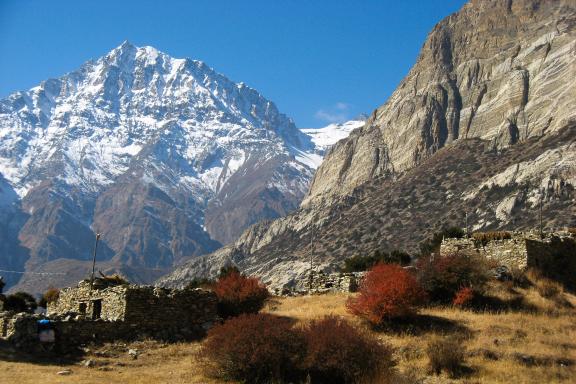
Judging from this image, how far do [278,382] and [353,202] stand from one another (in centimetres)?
12965

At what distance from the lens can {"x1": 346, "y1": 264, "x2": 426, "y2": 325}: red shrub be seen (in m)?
23.7

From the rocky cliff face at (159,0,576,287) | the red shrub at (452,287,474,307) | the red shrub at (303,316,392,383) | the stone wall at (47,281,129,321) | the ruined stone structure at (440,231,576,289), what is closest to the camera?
the red shrub at (303,316,392,383)

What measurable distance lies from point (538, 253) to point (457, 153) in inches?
4174

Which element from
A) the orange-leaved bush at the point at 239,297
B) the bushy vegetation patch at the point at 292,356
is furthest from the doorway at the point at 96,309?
the bushy vegetation patch at the point at 292,356

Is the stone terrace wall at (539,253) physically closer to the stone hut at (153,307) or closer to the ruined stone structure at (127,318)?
the stone hut at (153,307)

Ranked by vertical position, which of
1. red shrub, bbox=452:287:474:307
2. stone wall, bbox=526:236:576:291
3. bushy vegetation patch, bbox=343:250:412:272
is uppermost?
bushy vegetation patch, bbox=343:250:412:272

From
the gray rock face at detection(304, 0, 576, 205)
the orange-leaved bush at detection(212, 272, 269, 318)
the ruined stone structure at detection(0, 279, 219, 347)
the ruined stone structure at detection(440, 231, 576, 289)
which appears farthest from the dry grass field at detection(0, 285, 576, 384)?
the gray rock face at detection(304, 0, 576, 205)

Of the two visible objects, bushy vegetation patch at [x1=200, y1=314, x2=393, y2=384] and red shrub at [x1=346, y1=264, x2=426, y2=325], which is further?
red shrub at [x1=346, y1=264, x2=426, y2=325]

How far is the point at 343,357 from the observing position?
59.1 feet

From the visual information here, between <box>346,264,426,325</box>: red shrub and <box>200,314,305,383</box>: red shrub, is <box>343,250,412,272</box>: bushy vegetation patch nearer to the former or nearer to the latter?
<box>346,264,426,325</box>: red shrub

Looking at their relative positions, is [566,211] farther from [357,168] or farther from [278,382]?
[357,168]

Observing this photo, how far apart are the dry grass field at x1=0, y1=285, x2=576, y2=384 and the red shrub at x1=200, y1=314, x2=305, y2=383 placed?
0.74 meters

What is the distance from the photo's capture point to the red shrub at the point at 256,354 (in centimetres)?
1803

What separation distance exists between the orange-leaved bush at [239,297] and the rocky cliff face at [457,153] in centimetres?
4548
